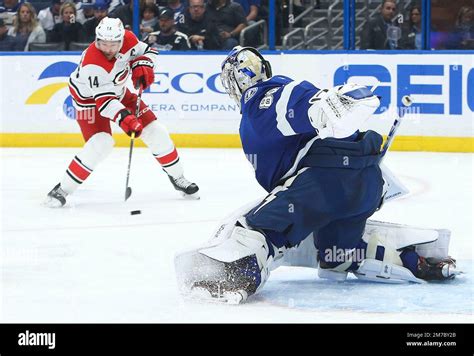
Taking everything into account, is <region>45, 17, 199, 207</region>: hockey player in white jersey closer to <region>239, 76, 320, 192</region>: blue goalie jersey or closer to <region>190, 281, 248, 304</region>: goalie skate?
<region>239, 76, 320, 192</region>: blue goalie jersey

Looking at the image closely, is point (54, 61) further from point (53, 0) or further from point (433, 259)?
point (433, 259)

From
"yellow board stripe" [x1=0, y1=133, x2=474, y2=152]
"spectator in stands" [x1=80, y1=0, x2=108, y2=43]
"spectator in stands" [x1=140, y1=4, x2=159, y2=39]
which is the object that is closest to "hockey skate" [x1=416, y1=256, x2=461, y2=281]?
"yellow board stripe" [x1=0, y1=133, x2=474, y2=152]

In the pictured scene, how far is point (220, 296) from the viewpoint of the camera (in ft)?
11.6

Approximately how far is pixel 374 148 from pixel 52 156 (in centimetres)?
508

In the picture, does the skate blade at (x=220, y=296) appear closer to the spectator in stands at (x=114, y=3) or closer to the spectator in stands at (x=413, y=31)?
the spectator in stands at (x=413, y=31)

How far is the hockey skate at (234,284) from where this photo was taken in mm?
3488

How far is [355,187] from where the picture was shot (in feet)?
11.8

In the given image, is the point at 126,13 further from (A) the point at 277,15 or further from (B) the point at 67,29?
(A) the point at 277,15

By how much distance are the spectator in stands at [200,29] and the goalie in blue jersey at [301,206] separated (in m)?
5.11

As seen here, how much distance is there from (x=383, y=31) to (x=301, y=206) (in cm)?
520

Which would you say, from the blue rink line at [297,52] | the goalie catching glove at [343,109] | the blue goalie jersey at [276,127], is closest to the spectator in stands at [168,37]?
the blue rink line at [297,52]

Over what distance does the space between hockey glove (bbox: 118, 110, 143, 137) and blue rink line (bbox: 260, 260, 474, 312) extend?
7.47 feet

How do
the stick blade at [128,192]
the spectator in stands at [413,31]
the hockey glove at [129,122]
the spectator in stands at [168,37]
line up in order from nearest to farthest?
the hockey glove at [129,122] < the stick blade at [128,192] < the spectator in stands at [413,31] < the spectator in stands at [168,37]
